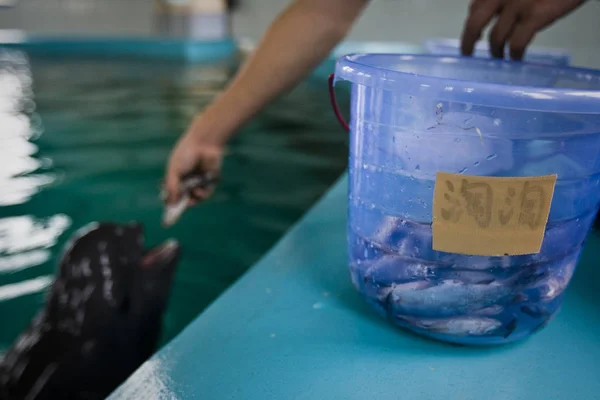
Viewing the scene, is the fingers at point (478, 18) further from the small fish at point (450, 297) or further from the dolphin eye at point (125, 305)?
the dolphin eye at point (125, 305)

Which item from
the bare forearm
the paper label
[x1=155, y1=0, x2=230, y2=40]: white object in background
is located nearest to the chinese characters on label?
the paper label

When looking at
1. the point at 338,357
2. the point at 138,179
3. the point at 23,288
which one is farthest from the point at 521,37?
the point at 138,179

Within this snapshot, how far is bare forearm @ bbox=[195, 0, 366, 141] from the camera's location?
1.07m

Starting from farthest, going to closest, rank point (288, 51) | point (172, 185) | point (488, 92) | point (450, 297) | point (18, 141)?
point (18, 141), point (172, 185), point (288, 51), point (450, 297), point (488, 92)

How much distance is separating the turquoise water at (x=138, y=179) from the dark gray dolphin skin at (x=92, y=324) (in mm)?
271

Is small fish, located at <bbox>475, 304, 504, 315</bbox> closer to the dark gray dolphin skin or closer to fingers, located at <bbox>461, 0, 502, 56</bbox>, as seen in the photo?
fingers, located at <bbox>461, 0, 502, 56</bbox>

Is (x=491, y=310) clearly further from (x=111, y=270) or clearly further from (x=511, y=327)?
(x=111, y=270)

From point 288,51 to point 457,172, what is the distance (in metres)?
0.62

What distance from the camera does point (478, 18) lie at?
40.2 inches

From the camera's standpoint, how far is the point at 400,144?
61 cm

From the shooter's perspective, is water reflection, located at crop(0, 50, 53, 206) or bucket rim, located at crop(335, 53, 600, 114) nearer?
bucket rim, located at crop(335, 53, 600, 114)

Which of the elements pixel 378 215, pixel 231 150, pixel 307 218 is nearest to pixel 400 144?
pixel 378 215

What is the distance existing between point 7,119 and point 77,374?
3031 mm

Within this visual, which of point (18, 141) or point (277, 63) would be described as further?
point (18, 141)
